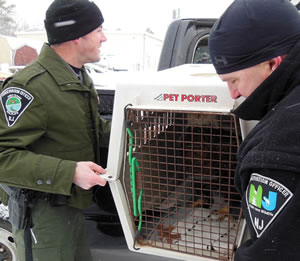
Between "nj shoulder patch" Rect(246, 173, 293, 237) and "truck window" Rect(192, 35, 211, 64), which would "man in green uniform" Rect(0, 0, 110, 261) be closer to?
"nj shoulder patch" Rect(246, 173, 293, 237)

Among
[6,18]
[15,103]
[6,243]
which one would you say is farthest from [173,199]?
[6,18]

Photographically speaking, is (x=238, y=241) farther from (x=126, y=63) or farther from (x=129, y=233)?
(x=126, y=63)

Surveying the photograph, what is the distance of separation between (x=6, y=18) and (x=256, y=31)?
4585cm

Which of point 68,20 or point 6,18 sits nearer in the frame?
point 68,20

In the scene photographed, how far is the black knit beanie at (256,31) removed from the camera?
98 centimetres

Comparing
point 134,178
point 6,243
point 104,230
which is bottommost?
point 6,243

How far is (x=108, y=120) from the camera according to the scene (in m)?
2.30

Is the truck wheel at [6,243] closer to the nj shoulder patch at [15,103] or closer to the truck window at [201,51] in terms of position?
the nj shoulder patch at [15,103]

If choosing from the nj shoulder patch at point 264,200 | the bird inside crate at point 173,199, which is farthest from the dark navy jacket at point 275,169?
the bird inside crate at point 173,199

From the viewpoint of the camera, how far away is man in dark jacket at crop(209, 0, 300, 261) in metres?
0.90

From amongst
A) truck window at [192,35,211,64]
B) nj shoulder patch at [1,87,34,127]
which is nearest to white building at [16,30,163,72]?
truck window at [192,35,211,64]

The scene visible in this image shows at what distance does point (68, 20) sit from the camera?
190 cm

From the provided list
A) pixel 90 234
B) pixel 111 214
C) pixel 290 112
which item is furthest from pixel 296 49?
pixel 90 234

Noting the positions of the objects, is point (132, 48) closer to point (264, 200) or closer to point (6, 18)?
point (264, 200)
